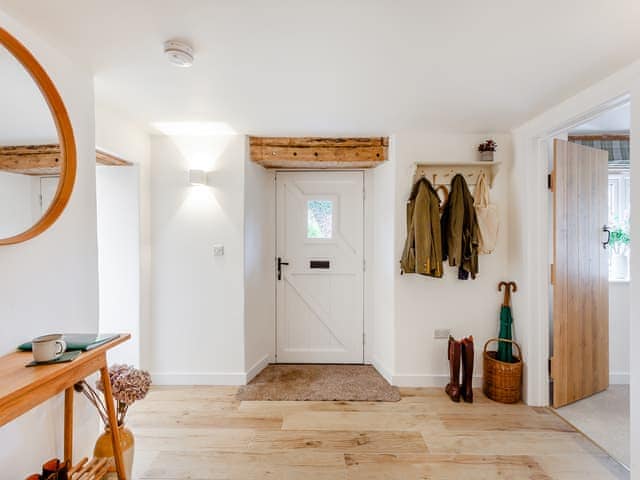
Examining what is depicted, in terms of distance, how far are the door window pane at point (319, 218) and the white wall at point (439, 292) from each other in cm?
80

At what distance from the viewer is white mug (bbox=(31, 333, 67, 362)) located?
4.01 ft

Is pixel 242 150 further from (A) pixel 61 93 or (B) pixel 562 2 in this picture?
(B) pixel 562 2

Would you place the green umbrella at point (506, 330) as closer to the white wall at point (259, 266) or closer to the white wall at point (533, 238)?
the white wall at point (533, 238)

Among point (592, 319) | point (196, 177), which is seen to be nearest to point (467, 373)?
point (592, 319)

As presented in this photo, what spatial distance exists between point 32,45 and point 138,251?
1.60m

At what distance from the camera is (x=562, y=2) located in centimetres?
121

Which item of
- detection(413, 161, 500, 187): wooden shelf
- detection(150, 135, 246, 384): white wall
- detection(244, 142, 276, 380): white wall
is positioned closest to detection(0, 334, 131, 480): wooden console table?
detection(150, 135, 246, 384): white wall

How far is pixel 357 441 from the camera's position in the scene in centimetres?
205

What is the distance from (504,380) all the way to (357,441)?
1.33m

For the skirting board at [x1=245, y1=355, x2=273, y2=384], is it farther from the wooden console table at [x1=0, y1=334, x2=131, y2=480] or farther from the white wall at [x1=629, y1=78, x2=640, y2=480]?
the white wall at [x1=629, y1=78, x2=640, y2=480]

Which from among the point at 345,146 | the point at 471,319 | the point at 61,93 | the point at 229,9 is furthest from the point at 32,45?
the point at 471,319

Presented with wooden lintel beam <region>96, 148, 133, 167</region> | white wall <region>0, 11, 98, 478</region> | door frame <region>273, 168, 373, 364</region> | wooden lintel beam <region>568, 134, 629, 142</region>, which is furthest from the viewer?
door frame <region>273, 168, 373, 364</region>

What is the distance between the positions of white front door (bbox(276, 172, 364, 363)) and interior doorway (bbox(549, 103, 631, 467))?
1702mm

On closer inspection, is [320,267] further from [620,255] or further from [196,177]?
[620,255]
